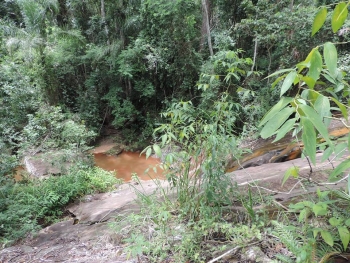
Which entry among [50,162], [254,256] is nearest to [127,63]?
[50,162]

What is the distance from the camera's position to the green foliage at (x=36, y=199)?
3.28 meters

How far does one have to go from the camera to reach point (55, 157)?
5.41 metres

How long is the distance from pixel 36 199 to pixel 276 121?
4.35m

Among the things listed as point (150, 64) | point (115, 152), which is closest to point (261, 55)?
point (150, 64)

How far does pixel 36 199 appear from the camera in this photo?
3957mm

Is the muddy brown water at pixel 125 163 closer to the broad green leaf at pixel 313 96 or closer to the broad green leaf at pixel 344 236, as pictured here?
the broad green leaf at pixel 344 236

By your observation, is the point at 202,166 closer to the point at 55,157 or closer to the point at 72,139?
the point at 55,157

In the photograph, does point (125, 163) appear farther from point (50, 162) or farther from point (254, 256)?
point (254, 256)

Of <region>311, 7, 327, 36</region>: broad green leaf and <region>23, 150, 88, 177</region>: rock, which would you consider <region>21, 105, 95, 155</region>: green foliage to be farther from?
<region>311, 7, 327, 36</region>: broad green leaf

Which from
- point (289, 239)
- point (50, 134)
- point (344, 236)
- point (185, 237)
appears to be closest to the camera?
point (344, 236)

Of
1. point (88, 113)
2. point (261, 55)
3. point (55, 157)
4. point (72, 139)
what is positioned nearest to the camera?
point (55, 157)

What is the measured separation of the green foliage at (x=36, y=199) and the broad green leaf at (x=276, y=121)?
11.5 ft

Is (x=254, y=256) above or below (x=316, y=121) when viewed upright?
below

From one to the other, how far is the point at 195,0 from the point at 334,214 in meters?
9.06
